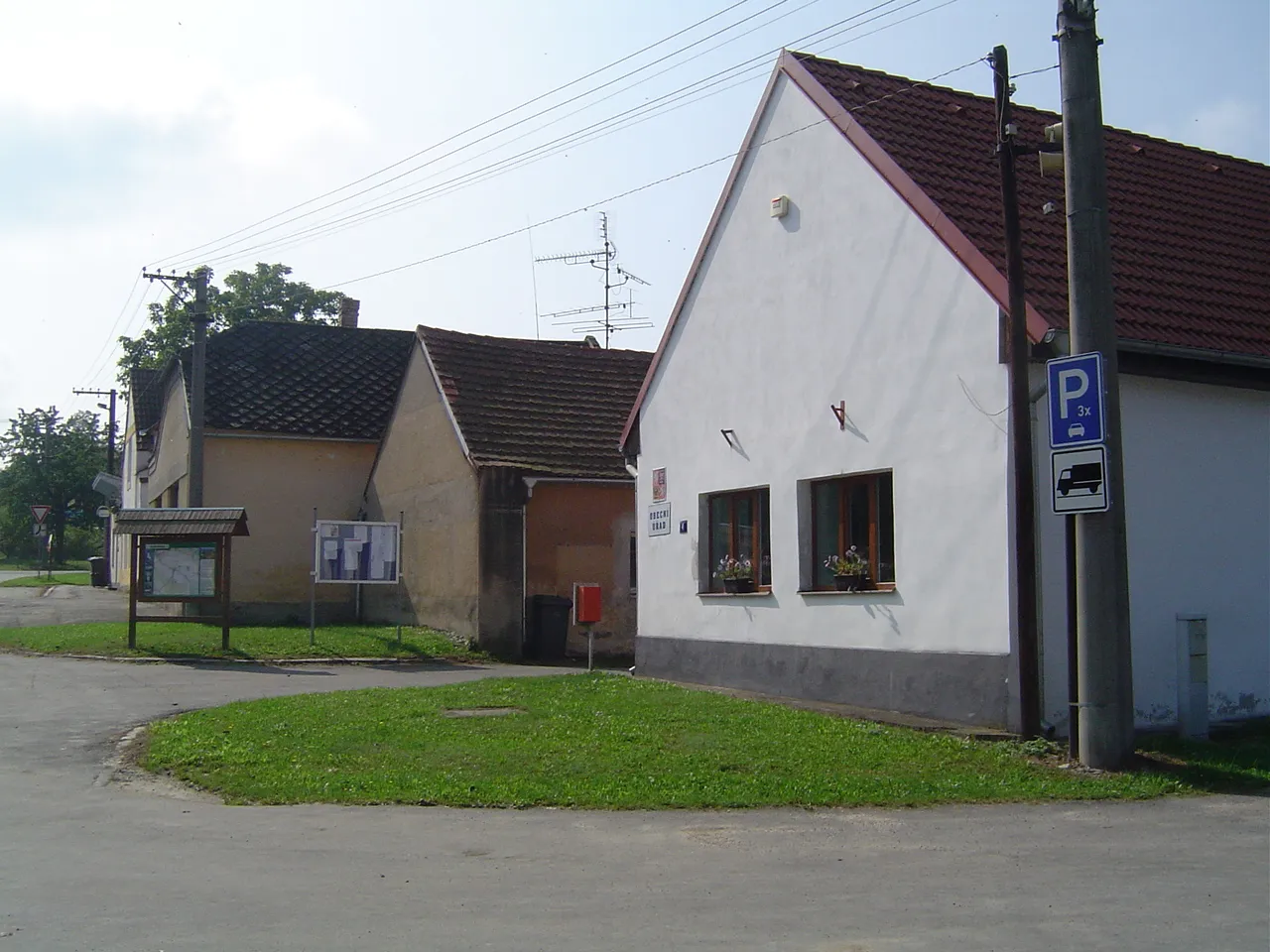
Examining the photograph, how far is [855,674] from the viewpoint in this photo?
48.0 feet

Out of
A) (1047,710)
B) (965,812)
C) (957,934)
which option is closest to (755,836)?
(965,812)

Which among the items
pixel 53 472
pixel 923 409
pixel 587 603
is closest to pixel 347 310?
pixel 587 603

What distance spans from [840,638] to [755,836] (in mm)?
6593

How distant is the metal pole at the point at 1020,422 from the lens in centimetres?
1199

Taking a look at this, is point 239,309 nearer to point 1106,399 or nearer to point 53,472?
point 53,472

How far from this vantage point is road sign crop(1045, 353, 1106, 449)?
10820 millimetres

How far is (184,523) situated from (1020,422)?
1577 cm

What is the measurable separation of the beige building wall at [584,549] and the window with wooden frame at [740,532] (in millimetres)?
6516

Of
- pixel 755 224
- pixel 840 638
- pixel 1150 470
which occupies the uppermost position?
pixel 755 224

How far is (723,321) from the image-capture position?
17516 mm

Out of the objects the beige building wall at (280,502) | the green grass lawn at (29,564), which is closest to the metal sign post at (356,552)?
the beige building wall at (280,502)

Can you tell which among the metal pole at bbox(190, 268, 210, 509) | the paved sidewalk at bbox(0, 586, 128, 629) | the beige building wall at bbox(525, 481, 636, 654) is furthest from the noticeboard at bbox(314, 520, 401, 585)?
the paved sidewalk at bbox(0, 586, 128, 629)

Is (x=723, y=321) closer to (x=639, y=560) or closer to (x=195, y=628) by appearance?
(x=639, y=560)

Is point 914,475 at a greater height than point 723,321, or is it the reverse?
point 723,321
